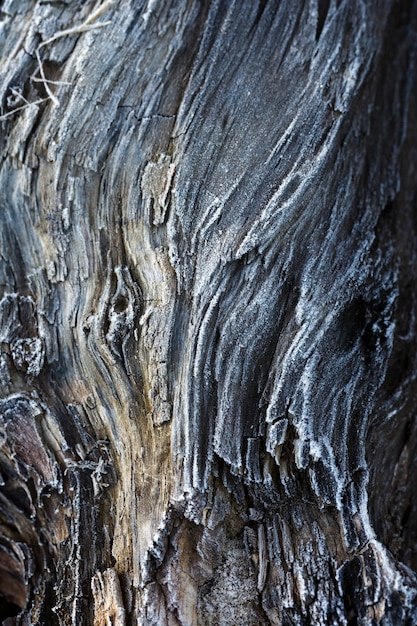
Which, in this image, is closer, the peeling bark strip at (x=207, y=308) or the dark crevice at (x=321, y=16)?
the peeling bark strip at (x=207, y=308)

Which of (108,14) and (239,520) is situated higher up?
(108,14)

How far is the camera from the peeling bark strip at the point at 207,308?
2215 mm

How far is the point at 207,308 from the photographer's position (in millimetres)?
2281

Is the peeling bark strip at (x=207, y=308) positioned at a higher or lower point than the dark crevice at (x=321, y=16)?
lower

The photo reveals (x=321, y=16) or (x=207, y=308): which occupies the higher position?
(x=321, y=16)

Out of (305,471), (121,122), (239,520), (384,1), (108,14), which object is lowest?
(239,520)

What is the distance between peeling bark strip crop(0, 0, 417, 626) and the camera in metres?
2.21

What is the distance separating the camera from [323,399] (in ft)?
7.54

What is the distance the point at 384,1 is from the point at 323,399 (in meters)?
1.63

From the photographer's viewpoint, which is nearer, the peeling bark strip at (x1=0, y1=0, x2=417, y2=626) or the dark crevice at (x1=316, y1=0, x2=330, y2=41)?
the peeling bark strip at (x1=0, y1=0, x2=417, y2=626)

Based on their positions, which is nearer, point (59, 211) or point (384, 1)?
point (384, 1)

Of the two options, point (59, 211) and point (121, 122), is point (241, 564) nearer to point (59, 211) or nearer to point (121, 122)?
point (59, 211)

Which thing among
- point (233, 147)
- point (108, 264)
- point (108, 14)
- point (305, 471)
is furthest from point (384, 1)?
point (305, 471)

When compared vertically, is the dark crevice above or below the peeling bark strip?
above
